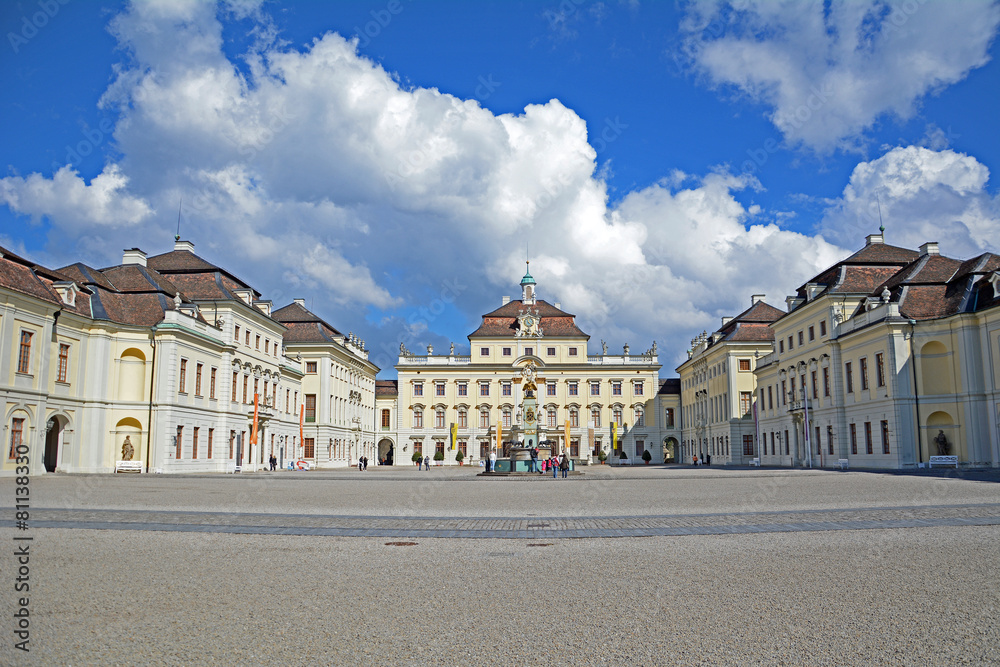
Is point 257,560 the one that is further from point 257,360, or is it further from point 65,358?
point 257,360

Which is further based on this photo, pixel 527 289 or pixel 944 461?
pixel 527 289

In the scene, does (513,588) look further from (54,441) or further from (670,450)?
(670,450)

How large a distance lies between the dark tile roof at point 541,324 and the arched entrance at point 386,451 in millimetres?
17109

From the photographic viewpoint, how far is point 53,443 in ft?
124

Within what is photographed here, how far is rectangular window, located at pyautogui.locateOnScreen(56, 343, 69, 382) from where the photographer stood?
3706 cm

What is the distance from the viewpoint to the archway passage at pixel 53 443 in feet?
123

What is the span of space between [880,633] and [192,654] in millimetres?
5231

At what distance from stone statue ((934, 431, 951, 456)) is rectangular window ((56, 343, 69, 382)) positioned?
44690 millimetres

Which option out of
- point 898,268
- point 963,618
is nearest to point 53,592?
point 963,618

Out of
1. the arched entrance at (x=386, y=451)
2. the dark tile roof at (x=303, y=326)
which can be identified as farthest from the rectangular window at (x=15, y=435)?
the arched entrance at (x=386, y=451)

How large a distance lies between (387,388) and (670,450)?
116 feet

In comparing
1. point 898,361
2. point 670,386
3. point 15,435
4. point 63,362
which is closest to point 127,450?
point 63,362

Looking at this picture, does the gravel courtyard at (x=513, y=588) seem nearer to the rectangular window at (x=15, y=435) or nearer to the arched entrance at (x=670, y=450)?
the rectangular window at (x=15, y=435)

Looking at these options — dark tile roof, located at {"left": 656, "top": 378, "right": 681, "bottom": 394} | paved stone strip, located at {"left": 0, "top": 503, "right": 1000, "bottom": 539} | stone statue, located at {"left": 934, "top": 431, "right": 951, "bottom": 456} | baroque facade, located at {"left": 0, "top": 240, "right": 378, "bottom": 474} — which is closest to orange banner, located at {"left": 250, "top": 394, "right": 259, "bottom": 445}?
baroque facade, located at {"left": 0, "top": 240, "right": 378, "bottom": 474}
